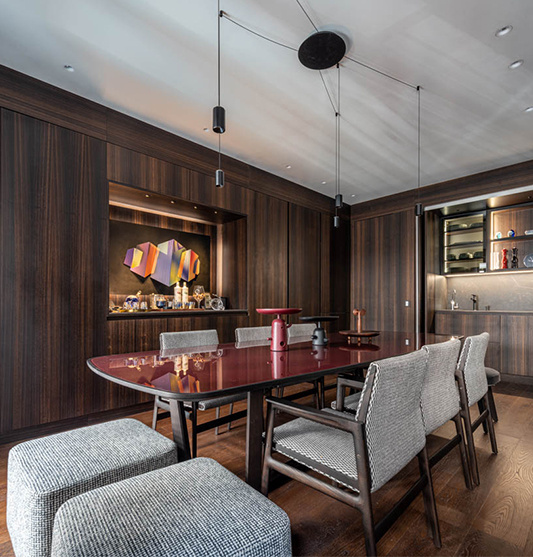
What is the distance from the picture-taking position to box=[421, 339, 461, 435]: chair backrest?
5.34 feet

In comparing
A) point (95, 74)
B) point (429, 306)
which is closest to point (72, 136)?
point (95, 74)

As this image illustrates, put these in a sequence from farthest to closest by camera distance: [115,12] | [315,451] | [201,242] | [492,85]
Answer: [201,242] < [492,85] < [115,12] < [315,451]

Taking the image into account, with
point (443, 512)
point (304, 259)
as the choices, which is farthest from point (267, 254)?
point (443, 512)

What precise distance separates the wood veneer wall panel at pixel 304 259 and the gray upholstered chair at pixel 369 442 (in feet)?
11.6

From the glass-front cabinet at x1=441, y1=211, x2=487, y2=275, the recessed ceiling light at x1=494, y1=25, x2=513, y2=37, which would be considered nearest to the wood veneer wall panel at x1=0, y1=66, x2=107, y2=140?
the recessed ceiling light at x1=494, y1=25, x2=513, y2=37

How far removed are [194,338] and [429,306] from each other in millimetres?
4125

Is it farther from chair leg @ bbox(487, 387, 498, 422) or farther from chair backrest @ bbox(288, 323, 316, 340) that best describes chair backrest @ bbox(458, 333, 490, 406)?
chair backrest @ bbox(288, 323, 316, 340)

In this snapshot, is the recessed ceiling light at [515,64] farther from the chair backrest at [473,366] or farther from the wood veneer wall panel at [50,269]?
the wood veneer wall panel at [50,269]

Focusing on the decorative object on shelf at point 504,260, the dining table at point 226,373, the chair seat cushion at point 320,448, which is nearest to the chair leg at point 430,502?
the chair seat cushion at point 320,448

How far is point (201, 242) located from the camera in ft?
15.0

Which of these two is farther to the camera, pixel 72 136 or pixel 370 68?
pixel 72 136

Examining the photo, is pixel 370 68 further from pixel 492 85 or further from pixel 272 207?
pixel 272 207

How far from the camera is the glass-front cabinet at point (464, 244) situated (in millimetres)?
5297

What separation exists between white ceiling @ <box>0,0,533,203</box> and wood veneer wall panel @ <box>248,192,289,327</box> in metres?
0.86
